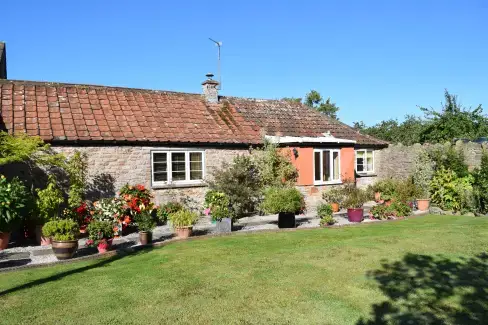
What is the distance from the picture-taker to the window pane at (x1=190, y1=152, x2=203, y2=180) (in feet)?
54.8

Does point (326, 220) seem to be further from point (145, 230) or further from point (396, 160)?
point (396, 160)

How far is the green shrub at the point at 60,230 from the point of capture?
944cm

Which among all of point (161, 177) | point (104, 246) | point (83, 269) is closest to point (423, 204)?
point (161, 177)

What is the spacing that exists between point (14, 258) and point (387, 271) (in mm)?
8861

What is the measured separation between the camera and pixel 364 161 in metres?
22.8

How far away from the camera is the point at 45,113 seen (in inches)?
590

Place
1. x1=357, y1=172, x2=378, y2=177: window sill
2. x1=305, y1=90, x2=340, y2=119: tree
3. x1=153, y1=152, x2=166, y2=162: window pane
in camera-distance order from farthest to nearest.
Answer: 1. x1=305, y1=90, x2=340, y2=119: tree
2. x1=357, y1=172, x2=378, y2=177: window sill
3. x1=153, y1=152, x2=166, y2=162: window pane

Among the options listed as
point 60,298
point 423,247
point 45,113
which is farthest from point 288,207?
point 45,113

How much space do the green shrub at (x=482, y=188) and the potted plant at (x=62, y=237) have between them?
581 inches

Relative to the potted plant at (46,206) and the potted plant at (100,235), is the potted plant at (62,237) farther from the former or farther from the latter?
the potted plant at (46,206)

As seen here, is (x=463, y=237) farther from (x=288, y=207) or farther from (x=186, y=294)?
(x=186, y=294)

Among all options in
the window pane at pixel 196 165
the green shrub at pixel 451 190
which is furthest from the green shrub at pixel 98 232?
the green shrub at pixel 451 190

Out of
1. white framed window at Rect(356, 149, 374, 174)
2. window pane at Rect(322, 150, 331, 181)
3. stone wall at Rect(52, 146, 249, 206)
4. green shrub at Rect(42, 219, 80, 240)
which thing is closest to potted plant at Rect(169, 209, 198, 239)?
green shrub at Rect(42, 219, 80, 240)

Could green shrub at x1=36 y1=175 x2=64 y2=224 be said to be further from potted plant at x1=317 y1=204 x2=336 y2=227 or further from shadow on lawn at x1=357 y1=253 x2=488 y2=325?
shadow on lawn at x1=357 y1=253 x2=488 y2=325
